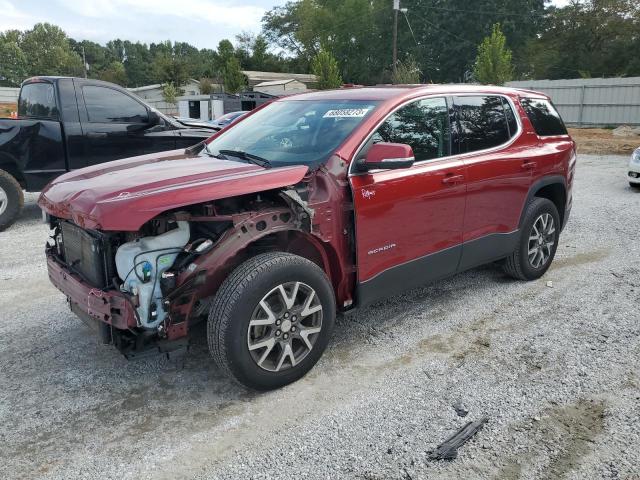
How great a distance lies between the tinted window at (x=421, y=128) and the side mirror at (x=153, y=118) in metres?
5.62

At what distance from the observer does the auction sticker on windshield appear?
3846mm

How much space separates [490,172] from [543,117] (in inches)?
50.3

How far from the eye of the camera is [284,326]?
3.25m

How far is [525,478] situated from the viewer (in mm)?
2594

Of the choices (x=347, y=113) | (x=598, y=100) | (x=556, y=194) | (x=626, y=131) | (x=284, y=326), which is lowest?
(x=284, y=326)

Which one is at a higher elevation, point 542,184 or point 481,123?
point 481,123

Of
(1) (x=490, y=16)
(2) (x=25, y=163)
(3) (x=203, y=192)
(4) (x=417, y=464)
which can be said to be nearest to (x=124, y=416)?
(3) (x=203, y=192)

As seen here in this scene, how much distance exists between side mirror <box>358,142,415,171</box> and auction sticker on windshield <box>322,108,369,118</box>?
1.43 feet

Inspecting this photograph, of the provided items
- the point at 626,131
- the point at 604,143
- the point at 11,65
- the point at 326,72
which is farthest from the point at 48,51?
the point at 604,143

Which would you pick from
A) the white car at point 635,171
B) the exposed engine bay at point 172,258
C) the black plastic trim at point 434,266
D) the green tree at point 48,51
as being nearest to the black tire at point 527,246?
the black plastic trim at point 434,266

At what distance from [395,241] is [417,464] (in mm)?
1567

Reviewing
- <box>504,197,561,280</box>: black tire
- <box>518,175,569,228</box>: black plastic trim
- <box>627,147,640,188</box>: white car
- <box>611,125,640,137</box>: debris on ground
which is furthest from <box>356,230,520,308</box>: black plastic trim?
<box>611,125,640,137</box>: debris on ground

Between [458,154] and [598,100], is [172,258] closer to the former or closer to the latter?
[458,154]

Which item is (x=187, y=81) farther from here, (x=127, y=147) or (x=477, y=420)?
(x=477, y=420)
